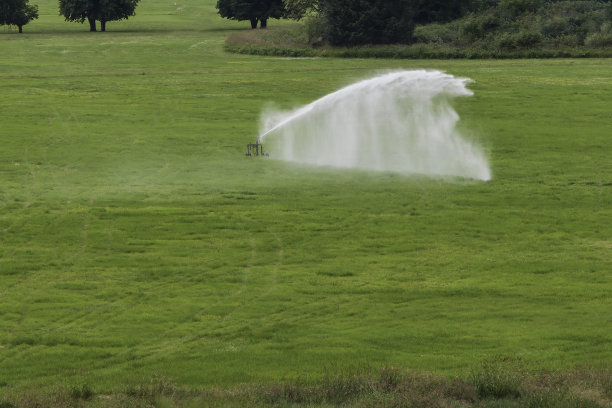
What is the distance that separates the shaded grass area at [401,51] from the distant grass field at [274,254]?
35.6 metres

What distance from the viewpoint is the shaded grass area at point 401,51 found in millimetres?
97000

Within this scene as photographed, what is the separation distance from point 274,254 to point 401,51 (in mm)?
72958

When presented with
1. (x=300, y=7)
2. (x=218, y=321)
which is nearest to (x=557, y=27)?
(x=300, y=7)

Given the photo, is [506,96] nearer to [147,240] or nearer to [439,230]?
[439,230]

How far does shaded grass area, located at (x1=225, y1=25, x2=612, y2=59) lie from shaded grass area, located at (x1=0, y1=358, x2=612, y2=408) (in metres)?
81.7

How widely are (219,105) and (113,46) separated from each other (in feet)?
178

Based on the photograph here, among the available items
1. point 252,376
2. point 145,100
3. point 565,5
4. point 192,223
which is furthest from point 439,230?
point 565,5

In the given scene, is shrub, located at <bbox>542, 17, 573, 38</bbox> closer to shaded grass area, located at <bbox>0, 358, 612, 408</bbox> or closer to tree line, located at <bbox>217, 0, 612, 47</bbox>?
tree line, located at <bbox>217, 0, 612, 47</bbox>

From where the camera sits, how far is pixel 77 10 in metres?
140

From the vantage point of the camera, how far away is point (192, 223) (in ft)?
A: 114

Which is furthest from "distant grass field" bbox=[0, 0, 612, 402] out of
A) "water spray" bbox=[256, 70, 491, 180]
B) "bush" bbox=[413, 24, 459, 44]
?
"bush" bbox=[413, 24, 459, 44]

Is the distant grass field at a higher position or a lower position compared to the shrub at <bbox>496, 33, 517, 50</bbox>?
lower

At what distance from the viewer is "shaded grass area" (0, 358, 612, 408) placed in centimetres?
1758

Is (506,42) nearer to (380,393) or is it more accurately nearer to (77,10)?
(77,10)
